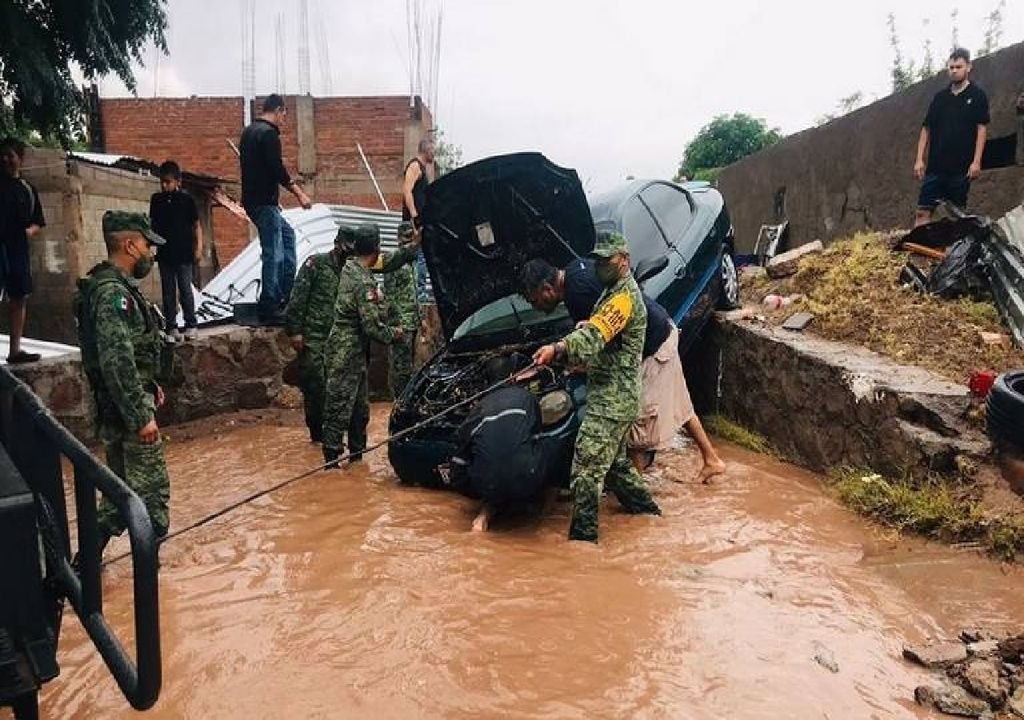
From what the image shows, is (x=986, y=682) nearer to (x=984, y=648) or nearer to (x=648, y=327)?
(x=984, y=648)

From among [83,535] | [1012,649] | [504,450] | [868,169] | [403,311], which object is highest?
[868,169]

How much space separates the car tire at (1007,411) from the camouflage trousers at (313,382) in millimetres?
4478

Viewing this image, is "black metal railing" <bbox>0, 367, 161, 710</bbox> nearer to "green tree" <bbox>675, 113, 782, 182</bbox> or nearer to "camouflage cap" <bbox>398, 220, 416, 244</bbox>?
"camouflage cap" <bbox>398, 220, 416, 244</bbox>

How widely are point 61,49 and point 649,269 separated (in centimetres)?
499

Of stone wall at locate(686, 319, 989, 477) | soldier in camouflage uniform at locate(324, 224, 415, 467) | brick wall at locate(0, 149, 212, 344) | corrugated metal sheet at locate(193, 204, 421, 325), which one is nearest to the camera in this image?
stone wall at locate(686, 319, 989, 477)

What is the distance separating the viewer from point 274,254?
7621 millimetres

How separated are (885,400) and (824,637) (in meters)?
2.08

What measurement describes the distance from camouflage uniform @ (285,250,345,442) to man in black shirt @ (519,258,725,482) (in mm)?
1810

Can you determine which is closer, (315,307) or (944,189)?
(315,307)

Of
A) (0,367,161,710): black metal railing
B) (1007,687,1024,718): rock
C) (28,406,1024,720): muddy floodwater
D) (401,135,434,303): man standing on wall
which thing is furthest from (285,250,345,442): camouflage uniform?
(1007,687,1024,718): rock

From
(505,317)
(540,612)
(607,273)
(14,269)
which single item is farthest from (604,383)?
(14,269)

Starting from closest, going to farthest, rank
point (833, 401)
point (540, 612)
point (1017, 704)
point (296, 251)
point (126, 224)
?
point (1017, 704), point (540, 612), point (126, 224), point (833, 401), point (296, 251)

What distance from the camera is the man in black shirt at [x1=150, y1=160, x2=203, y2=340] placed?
7.68 metres

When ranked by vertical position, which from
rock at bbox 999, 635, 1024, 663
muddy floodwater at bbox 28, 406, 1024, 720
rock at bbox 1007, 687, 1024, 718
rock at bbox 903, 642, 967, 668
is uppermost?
rock at bbox 999, 635, 1024, 663
